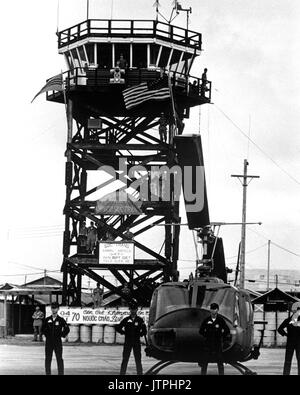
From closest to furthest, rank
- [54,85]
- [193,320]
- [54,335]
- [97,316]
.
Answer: [193,320] → [54,335] → [97,316] → [54,85]

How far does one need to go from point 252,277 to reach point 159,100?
276 ft

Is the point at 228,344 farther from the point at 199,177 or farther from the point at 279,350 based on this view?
the point at 279,350

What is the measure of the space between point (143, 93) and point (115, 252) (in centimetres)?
899

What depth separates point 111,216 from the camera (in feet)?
182

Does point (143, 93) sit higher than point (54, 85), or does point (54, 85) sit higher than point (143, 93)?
point (54, 85)

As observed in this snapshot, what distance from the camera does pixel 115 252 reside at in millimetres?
53219

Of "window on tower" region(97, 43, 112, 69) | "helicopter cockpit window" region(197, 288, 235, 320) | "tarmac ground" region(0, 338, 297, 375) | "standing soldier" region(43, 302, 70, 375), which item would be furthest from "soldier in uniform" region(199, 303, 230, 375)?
"window on tower" region(97, 43, 112, 69)

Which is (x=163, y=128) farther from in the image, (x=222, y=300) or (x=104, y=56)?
(x=222, y=300)

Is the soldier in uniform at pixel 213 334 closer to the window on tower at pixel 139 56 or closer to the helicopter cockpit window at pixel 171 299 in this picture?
the helicopter cockpit window at pixel 171 299

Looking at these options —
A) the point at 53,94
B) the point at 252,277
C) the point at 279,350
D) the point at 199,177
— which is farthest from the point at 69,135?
the point at 252,277

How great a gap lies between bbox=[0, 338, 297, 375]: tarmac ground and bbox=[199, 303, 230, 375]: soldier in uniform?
427 cm

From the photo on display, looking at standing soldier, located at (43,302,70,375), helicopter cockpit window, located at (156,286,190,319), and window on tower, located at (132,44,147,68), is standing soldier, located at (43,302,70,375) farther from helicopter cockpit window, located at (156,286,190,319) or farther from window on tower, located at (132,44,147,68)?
window on tower, located at (132,44,147,68)

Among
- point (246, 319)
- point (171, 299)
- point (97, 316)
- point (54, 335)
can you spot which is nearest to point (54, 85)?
point (97, 316)

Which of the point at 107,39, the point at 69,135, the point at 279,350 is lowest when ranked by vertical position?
the point at 279,350
